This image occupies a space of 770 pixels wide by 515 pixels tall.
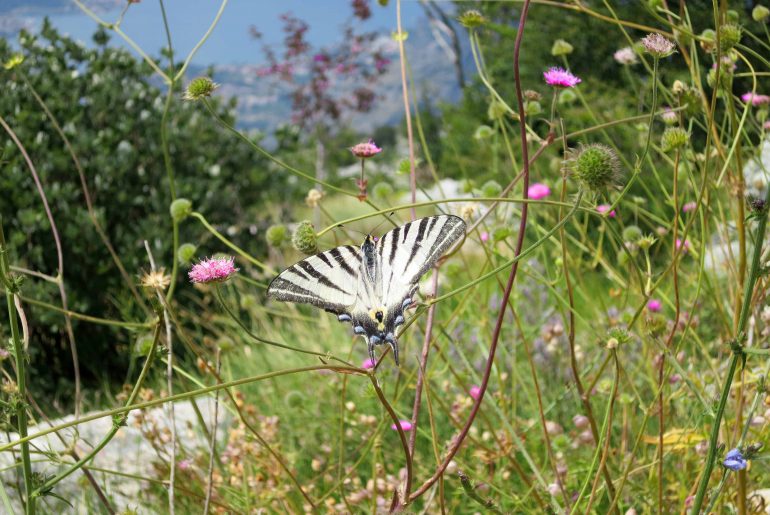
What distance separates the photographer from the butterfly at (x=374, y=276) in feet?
4.24

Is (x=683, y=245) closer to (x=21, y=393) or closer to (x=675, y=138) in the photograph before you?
(x=675, y=138)

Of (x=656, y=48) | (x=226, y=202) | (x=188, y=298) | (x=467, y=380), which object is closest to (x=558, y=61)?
(x=226, y=202)

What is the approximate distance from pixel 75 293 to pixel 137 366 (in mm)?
523

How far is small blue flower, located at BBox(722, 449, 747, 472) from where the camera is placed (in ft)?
3.28

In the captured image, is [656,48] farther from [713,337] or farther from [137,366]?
[137,366]

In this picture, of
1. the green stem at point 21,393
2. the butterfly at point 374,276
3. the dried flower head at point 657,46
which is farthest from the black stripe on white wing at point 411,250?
the green stem at point 21,393

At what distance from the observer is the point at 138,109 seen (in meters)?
4.48

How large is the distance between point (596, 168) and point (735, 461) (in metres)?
0.42

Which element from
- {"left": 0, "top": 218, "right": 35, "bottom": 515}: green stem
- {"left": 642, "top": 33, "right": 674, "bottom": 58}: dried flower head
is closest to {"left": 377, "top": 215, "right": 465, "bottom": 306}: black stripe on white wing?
{"left": 642, "top": 33, "right": 674, "bottom": 58}: dried flower head

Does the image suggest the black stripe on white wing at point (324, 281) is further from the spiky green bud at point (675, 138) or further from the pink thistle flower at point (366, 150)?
the spiky green bud at point (675, 138)

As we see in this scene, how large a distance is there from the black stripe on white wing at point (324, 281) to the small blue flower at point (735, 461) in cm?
67

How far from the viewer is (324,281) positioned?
143 centimetres

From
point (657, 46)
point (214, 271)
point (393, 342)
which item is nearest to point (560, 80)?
point (657, 46)

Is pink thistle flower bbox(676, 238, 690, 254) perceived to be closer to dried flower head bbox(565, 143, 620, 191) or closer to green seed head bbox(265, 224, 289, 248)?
dried flower head bbox(565, 143, 620, 191)
